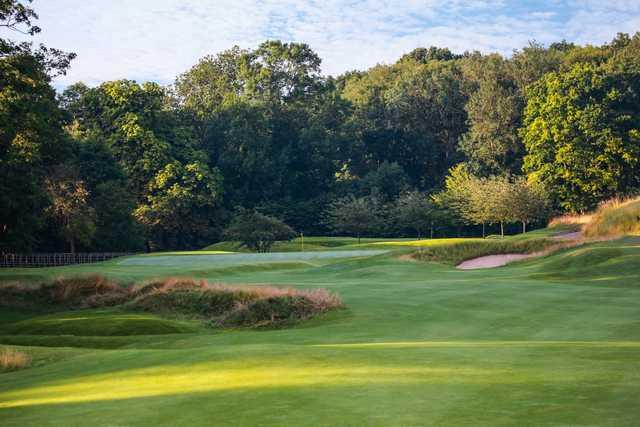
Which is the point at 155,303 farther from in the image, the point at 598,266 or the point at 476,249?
the point at 476,249

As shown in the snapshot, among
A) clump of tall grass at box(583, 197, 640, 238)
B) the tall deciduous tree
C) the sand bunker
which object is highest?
the tall deciduous tree

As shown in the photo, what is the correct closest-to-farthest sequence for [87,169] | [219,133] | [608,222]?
[608,222], [87,169], [219,133]

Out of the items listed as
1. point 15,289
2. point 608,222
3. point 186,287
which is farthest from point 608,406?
point 608,222

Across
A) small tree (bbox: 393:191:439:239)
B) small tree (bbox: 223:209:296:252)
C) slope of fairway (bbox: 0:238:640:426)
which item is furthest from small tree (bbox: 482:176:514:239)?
slope of fairway (bbox: 0:238:640:426)

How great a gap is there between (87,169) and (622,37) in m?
62.8

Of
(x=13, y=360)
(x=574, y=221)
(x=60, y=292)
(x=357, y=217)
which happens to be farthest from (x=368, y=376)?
(x=357, y=217)

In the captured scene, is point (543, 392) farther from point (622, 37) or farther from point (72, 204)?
point (622, 37)

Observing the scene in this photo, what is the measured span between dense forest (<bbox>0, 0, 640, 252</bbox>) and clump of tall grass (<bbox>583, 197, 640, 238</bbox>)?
1649 centimetres

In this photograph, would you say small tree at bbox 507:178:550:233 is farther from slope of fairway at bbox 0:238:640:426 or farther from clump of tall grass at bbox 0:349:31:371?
clump of tall grass at bbox 0:349:31:371

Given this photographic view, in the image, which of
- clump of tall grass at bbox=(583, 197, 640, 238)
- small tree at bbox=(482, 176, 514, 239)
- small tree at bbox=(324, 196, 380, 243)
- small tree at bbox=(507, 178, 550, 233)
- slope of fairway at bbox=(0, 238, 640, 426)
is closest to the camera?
slope of fairway at bbox=(0, 238, 640, 426)

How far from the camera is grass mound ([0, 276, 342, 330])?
21.0m

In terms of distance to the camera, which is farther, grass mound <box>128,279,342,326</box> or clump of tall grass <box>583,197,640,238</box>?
clump of tall grass <box>583,197,640,238</box>

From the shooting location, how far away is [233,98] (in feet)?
297

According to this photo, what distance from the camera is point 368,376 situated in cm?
888
